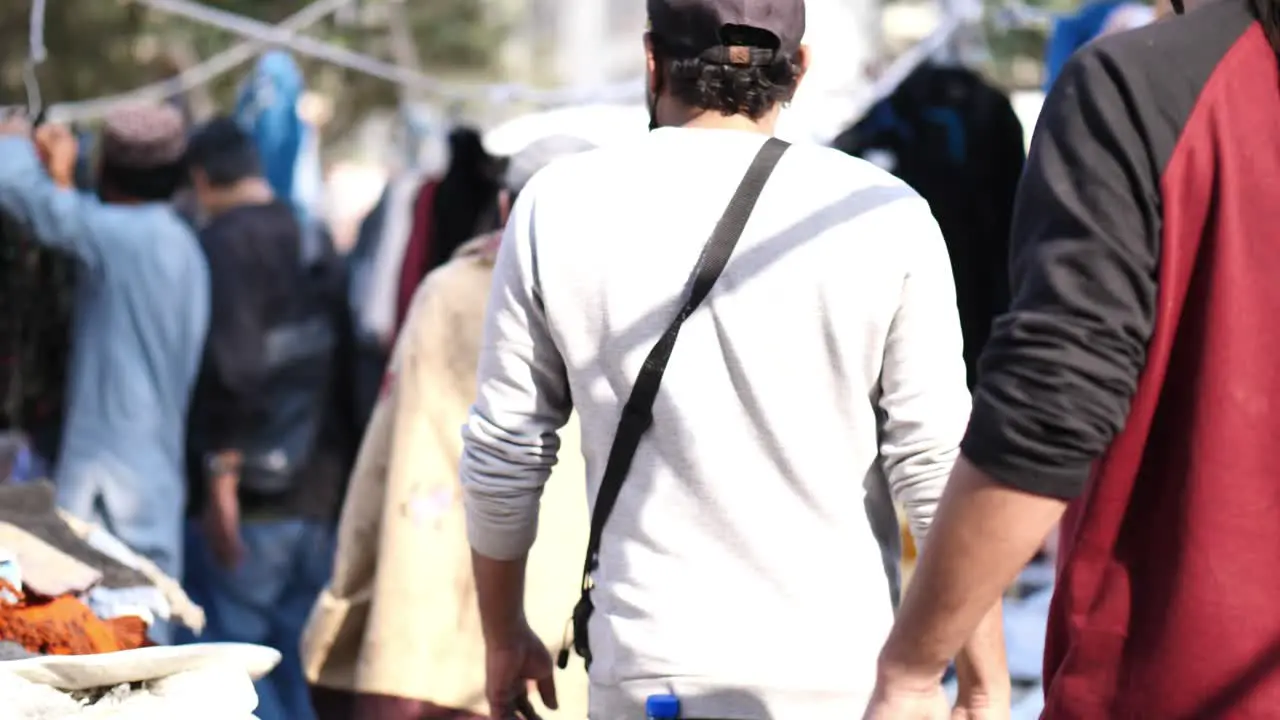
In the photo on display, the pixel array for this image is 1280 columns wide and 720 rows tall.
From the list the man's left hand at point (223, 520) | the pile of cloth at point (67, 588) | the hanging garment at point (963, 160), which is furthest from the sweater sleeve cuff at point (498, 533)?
the man's left hand at point (223, 520)

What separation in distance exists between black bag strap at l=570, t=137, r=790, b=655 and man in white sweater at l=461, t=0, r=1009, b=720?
1 cm

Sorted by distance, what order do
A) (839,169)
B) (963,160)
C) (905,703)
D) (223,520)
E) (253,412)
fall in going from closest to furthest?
1. (905,703)
2. (839,169)
3. (963,160)
4. (223,520)
5. (253,412)

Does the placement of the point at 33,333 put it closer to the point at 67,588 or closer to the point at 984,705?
the point at 67,588

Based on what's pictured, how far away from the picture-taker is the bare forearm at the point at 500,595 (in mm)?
3068

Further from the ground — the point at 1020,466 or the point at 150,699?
the point at 1020,466

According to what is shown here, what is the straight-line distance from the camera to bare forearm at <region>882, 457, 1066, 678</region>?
1874 mm

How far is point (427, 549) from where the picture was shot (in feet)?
12.7

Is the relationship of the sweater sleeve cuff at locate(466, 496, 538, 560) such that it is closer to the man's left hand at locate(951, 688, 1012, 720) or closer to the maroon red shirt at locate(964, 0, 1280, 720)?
the man's left hand at locate(951, 688, 1012, 720)

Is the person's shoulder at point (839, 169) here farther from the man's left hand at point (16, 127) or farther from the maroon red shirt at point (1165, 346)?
the man's left hand at point (16, 127)

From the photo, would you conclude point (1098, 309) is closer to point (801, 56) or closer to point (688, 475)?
point (688, 475)

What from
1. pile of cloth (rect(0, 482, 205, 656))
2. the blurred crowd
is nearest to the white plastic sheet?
pile of cloth (rect(0, 482, 205, 656))

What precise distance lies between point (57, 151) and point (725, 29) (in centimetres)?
437

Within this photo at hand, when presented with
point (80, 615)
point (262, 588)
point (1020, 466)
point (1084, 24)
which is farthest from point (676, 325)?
point (262, 588)

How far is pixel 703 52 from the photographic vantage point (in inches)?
111
